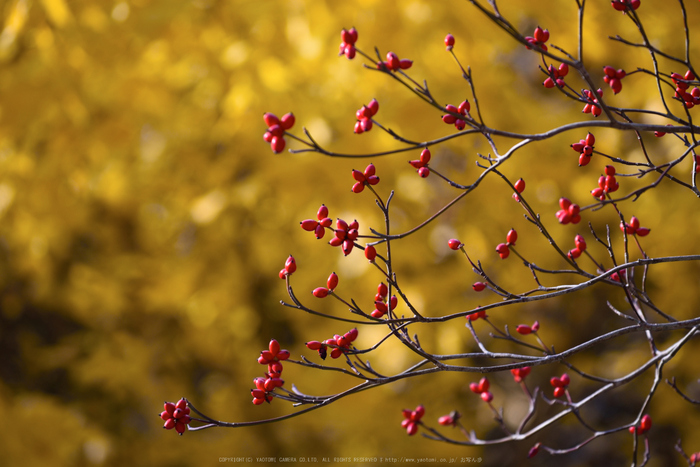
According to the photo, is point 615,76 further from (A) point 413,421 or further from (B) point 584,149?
(A) point 413,421

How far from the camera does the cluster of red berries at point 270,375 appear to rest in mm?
1065

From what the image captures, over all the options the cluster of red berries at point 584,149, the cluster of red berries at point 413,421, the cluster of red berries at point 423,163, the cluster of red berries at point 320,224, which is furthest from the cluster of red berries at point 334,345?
the cluster of red berries at point 584,149

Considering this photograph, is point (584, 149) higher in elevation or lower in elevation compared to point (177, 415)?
higher

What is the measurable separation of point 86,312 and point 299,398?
1.90 m

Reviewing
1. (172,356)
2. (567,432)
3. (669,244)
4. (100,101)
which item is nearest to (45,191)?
(100,101)

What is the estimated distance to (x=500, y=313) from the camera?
8.32 feet

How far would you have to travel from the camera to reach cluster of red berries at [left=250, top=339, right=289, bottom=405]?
1.07 metres

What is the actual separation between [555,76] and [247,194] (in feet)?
4.78

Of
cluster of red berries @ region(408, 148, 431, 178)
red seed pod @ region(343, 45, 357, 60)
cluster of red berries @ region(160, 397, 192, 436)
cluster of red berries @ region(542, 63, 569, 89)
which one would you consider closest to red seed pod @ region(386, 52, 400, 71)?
red seed pod @ region(343, 45, 357, 60)

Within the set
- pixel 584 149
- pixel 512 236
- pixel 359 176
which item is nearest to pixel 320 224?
pixel 359 176

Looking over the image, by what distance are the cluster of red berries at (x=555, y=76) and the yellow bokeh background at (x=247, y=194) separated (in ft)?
3.14

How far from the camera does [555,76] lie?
1148 millimetres

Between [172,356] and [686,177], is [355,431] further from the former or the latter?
[686,177]

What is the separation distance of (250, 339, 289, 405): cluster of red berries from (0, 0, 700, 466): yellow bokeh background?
1070mm
